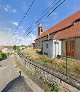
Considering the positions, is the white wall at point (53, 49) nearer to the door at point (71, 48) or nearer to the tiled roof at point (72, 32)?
the tiled roof at point (72, 32)

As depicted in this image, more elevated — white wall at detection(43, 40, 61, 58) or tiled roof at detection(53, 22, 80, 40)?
tiled roof at detection(53, 22, 80, 40)

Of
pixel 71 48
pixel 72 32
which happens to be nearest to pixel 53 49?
pixel 71 48

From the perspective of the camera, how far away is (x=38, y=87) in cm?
1240

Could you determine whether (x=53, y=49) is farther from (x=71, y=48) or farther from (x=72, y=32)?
(x=72, y=32)

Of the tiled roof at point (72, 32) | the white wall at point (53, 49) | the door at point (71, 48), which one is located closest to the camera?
the tiled roof at point (72, 32)

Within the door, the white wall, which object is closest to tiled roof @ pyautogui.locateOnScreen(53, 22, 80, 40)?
the door

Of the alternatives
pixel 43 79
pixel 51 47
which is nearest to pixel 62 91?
pixel 43 79

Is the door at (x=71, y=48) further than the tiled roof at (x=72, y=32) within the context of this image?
Yes

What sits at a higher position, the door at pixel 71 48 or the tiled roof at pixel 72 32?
the tiled roof at pixel 72 32

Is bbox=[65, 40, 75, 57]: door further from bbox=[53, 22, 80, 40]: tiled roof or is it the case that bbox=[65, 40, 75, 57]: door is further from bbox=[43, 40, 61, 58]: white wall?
bbox=[43, 40, 61, 58]: white wall

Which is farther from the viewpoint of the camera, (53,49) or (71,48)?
(53,49)

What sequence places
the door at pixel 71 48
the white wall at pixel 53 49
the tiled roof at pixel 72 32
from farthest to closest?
the white wall at pixel 53 49
the door at pixel 71 48
the tiled roof at pixel 72 32

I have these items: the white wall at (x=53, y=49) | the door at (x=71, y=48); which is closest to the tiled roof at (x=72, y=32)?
the door at (x=71, y=48)

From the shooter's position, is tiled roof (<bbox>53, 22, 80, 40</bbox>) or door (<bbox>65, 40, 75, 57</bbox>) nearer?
tiled roof (<bbox>53, 22, 80, 40</bbox>)
